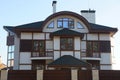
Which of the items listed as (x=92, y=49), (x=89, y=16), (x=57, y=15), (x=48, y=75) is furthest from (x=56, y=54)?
(x=48, y=75)

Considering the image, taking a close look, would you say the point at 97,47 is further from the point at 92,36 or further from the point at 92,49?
the point at 92,36

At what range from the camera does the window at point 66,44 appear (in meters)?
25.5

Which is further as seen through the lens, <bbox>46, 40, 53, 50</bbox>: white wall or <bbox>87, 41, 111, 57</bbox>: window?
<bbox>87, 41, 111, 57</bbox>: window

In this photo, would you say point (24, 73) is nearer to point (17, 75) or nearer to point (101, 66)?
point (17, 75)

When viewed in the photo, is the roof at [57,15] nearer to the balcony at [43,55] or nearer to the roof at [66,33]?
the roof at [66,33]

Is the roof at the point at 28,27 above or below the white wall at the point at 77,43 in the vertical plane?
above

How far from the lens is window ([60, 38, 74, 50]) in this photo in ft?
83.7

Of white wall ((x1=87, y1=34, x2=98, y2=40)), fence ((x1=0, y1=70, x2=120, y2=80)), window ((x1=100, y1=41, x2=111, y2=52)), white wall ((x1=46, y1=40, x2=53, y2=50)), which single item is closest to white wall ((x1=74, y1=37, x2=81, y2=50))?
white wall ((x1=87, y1=34, x2=98, y2=40))

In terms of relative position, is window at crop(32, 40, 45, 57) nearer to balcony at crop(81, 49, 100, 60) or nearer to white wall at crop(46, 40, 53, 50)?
white wall at crop(46, 40, 53, 50)

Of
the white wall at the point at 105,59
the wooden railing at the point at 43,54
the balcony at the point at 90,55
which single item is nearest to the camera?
the wooden railing at the point at 43,54

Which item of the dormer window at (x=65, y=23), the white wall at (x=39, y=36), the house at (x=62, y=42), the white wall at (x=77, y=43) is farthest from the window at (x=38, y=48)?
the white wall at (x=77, y=43)

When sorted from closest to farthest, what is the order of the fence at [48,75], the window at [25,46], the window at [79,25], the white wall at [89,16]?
the fence at [48,75], the window at [25,46], the window at [79,25], the white wall at [89,16]

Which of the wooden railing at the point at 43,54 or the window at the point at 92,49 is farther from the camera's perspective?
the window at the point at 92,49

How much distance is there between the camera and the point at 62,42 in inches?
1009
